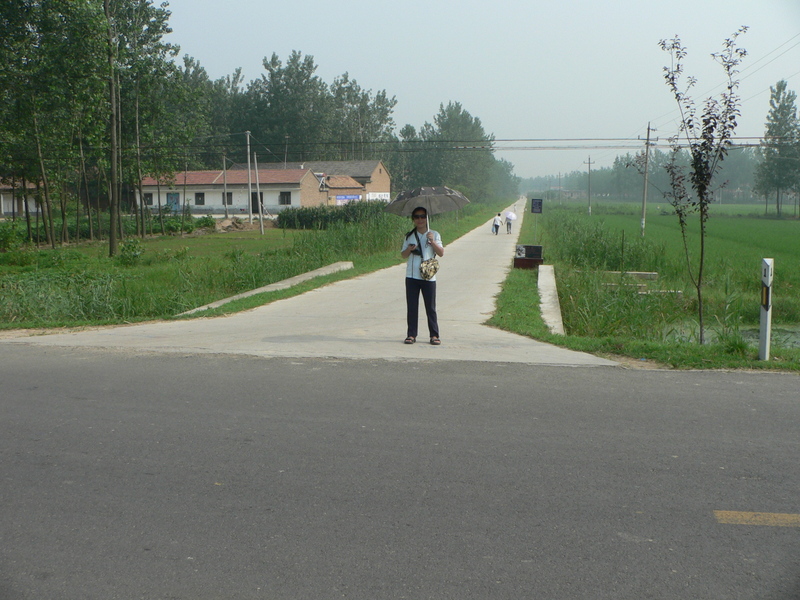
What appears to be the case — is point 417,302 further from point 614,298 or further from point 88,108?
point 88,108

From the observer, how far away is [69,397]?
6855mm

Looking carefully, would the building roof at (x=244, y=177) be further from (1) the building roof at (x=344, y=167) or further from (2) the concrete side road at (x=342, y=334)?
(2) the concrete side road at (x=342, y=334)

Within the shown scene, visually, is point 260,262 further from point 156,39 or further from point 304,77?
point 304,77

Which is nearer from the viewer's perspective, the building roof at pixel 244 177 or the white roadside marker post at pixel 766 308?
the white roadside marker post at pixel 766 308

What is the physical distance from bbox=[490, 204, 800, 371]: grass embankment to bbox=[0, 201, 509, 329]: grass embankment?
5.50 metres

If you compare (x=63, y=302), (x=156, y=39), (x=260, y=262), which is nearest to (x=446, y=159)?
(x=156, y=39)

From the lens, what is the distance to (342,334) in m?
10.6

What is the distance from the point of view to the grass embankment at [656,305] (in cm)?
908

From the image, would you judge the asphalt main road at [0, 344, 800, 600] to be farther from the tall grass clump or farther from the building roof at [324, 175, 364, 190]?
the building roof at [324, 175, 364, 190]

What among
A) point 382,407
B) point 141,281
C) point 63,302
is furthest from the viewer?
point 141,281

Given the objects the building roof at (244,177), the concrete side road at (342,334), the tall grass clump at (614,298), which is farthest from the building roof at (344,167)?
the concrete side road at (342,334)

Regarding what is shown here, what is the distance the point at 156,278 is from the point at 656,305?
43.4 ft

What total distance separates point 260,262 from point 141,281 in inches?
122

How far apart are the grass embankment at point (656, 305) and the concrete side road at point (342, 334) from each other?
63 cm
